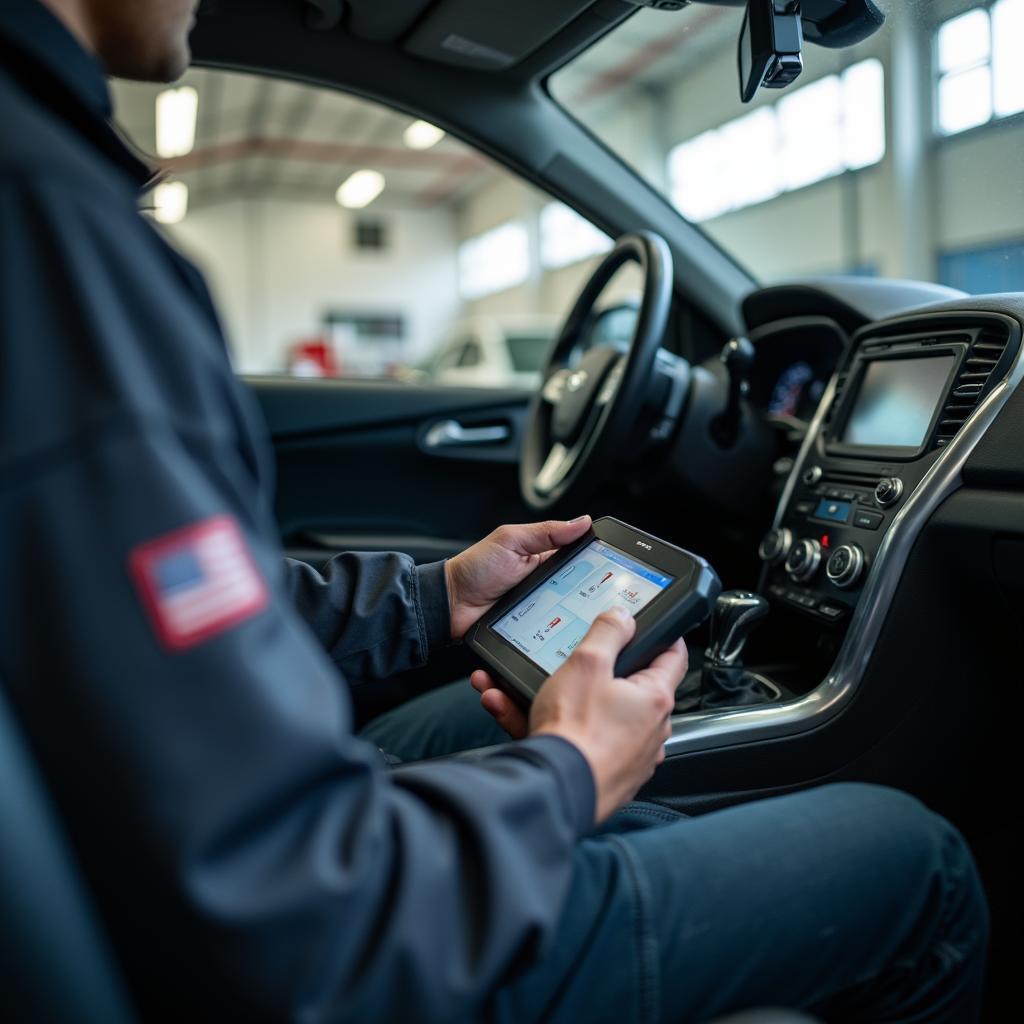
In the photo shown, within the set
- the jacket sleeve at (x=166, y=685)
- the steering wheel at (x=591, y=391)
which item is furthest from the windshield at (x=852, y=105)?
the jacket sleeve at (x=166, y=685)

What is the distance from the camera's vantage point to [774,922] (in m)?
Answer: 0.62

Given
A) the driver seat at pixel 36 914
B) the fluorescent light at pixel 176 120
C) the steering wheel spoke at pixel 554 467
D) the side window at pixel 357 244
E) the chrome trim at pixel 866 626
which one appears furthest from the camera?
the side window at pixel 357 244

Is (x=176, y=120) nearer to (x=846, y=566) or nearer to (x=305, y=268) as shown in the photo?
(x=305, y=268)

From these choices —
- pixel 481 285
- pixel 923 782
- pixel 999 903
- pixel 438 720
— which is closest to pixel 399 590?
pixel 438 720

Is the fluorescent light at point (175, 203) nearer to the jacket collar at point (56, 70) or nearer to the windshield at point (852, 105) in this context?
the windshield at point (852, 105)

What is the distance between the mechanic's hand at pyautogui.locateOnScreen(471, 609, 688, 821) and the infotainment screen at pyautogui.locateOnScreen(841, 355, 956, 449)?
599 millimetres

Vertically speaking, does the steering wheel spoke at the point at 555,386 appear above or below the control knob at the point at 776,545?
above

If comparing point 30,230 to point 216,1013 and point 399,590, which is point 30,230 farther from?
point 399,590

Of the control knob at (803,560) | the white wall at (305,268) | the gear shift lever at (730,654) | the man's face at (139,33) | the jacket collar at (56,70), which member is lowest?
the gear shift lever at (730,654)

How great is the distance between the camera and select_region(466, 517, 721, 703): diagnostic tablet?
746 millimetres

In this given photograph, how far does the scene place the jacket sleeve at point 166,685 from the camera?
421 mm

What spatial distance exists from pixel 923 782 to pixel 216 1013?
919 mm

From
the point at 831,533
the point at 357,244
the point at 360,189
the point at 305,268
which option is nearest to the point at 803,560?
the point at 831,533

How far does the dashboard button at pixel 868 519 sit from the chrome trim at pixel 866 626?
3 centimetres
